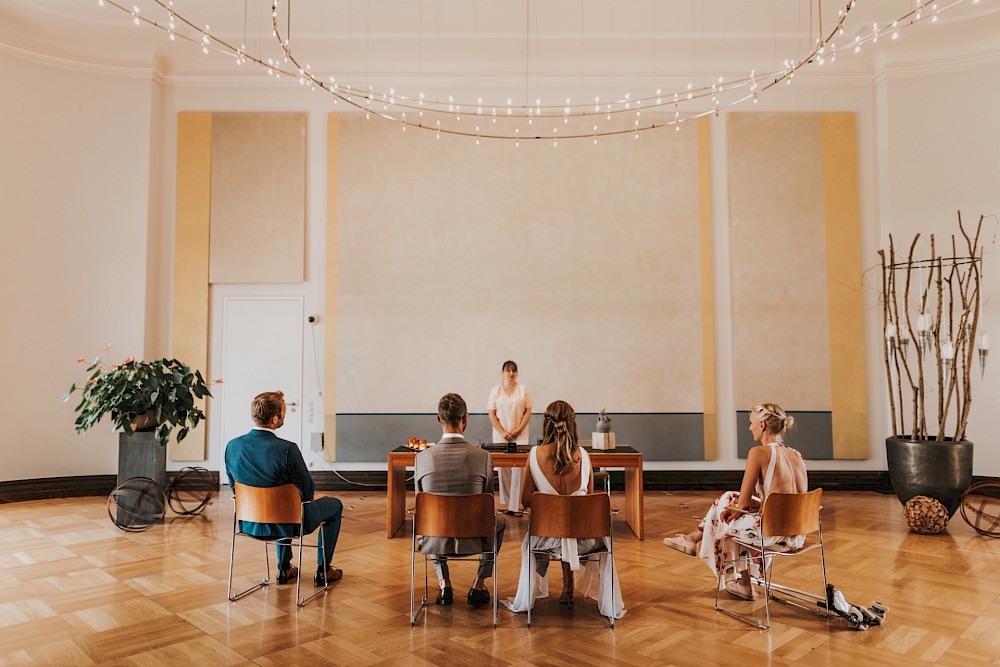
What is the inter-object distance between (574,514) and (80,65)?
314 inches

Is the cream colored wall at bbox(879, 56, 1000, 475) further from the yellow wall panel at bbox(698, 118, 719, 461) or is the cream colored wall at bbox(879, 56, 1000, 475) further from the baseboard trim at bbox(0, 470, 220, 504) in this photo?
the baseboard trim at bbox(0, 470, 220, 504)

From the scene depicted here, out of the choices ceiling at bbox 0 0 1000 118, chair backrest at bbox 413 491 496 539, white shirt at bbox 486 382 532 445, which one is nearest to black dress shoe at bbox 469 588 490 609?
chair backrest at bbox 413 491 496 539

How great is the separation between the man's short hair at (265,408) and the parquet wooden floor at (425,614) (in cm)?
108

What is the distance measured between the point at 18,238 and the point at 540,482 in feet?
22.9

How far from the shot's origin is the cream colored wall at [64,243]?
7.51 meters

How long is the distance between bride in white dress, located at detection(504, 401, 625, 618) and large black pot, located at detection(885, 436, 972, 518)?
3805 mm

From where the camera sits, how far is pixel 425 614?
3.83m

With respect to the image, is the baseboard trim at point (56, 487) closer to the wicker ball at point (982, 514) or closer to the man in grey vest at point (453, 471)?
the man in grey vest at point (453, 471)

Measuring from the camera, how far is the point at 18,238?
7535 millimetres

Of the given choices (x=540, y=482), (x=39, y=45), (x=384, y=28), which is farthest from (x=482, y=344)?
(x=39, y=45)

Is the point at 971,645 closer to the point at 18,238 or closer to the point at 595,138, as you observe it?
the point at 595,138

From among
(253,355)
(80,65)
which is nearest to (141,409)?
(253,355)

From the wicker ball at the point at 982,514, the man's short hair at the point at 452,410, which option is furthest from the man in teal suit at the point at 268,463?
the wicker ball at the point at 982,514

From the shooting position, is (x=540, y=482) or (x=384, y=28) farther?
(x=384, y=28)
